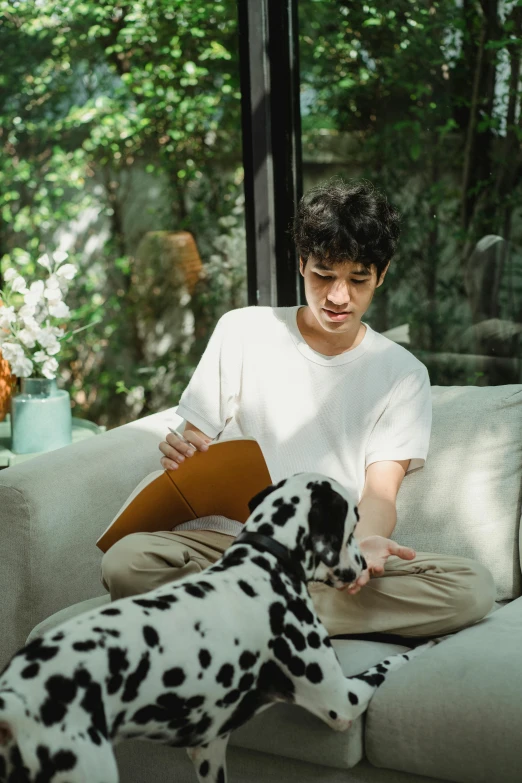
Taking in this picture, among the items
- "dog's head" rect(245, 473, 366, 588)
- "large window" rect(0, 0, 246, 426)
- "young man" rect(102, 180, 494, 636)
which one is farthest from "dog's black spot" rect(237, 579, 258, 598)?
"large window" rect(0, 0, 246, 426)

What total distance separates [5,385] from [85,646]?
1929 millimetres

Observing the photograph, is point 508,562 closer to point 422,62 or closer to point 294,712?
point 294,712

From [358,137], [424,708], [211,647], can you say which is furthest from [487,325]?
[211,647]

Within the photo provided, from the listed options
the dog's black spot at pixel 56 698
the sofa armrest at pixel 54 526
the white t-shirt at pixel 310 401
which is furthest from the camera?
the white t-shirt at pixel 310 401

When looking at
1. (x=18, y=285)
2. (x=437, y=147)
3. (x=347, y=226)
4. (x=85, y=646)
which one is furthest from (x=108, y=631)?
(x=437, y=147)

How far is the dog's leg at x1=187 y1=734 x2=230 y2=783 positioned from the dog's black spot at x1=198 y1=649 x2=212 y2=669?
22cm

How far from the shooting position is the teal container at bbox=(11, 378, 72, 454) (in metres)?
2.83

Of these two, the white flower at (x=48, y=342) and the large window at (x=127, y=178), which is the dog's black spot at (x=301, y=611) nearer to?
the white flower at (x=48, y=342)

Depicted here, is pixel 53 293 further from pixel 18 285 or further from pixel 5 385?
pixel 5 385

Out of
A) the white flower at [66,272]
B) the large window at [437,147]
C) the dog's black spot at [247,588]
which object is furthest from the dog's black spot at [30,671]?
the large window at [437,147]

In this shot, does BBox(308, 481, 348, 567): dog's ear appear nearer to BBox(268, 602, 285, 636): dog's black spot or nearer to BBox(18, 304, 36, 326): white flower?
BBox(268, 602, 285, 636): dog's black spot

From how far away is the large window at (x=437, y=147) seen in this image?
2.89 metres

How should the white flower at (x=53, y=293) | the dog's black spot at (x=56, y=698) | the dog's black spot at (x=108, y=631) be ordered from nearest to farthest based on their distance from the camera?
the dog's black spot at (x=56, y=698)
the dog's black spot at (x=108, y=631)
the white flower at (x=53, y=293)

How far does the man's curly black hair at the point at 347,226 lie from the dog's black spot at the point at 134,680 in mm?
1116
